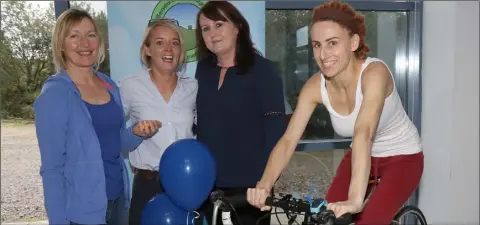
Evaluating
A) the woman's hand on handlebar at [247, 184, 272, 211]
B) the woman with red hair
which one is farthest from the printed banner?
the woman's hand on handlebar at [247, 184, 272, 211]

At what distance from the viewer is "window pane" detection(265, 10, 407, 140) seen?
11.3 ft

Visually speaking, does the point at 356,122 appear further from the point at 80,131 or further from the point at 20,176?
the point at 20,176

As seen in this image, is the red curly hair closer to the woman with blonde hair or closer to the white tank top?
the white tank top

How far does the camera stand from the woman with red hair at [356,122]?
64.3 inches

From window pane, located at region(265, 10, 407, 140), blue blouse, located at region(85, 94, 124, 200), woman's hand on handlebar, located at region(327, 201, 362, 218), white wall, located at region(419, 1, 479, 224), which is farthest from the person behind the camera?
window pane, located at region(265, 10, 407, 140)

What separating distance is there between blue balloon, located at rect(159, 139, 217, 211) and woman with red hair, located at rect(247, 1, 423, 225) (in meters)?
0.41

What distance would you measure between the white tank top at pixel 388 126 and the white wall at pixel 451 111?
1.43m

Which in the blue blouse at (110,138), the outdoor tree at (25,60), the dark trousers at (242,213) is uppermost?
the outdoor tree at (25,60)

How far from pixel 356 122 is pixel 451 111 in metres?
1.92

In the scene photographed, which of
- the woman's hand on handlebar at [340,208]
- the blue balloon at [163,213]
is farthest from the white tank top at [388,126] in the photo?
the blue balloon at [163,213]

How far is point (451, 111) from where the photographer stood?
3221 mm

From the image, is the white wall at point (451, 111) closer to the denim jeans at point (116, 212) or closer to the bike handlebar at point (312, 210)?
the bike handlebar at point (312, 210)

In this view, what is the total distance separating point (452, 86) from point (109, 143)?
2505 millimetres

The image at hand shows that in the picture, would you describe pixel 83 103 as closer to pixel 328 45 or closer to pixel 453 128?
pixel 328 45
